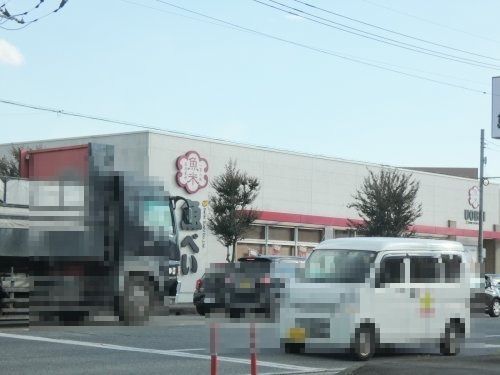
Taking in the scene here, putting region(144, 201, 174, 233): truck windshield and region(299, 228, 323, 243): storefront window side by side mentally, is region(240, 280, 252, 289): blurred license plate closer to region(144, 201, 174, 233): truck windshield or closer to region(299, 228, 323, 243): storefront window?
region(144, 201, 174, 233): truck windshield

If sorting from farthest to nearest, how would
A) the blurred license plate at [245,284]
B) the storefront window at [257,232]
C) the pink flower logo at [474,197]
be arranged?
the pink flower logo at [474,197] → the storefront window at [257,232] → the blurred license plate at [245,284]

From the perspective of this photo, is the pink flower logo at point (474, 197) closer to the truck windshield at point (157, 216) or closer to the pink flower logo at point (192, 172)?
the pink flower logo at point (192, 172)

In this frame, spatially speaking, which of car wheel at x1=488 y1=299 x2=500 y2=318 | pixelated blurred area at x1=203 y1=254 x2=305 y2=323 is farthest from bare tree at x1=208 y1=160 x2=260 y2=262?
pixelated blurred area at x1=203 y1=254 x2=305 y2=323

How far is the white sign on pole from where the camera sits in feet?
66.5

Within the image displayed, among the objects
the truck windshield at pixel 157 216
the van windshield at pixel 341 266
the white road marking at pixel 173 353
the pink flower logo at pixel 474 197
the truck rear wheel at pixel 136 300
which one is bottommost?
the white road marking at pixel 173 353

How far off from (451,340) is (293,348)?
8.99 feet

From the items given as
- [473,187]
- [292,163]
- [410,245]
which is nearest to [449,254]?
[410,245]

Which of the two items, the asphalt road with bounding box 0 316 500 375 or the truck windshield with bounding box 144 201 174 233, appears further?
the asphalt road with bounding box 0 316 500 375

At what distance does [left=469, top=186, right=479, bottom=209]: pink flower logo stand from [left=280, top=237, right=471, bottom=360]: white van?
35.2m

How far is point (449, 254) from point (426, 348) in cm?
168

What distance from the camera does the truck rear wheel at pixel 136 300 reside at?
2.71 meters

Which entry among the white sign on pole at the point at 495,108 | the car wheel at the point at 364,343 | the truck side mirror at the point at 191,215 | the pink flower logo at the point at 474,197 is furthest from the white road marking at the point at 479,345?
the pink flower logo at the point at 474,197

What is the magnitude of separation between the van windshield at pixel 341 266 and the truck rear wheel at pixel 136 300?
1144 cm

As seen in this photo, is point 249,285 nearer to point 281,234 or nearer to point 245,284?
point 245,284
